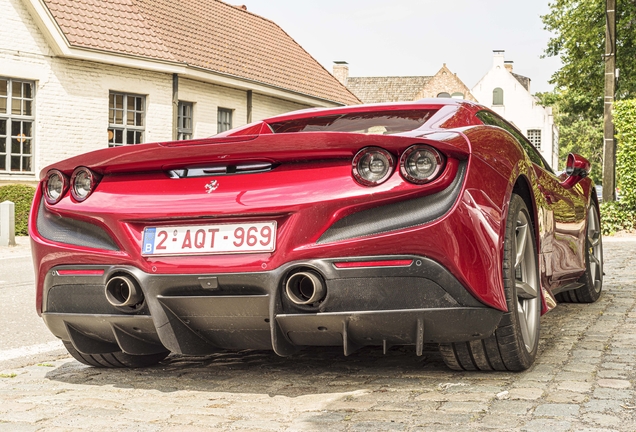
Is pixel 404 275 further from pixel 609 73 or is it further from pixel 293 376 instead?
pixel 609 73

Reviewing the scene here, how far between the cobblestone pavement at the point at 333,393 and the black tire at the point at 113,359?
0.05 m

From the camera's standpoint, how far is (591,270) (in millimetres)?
6727

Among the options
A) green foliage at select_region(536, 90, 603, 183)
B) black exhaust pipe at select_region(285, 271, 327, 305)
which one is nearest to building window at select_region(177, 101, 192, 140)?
black exhaust pipe at select_region(285, 271, 327, 305)

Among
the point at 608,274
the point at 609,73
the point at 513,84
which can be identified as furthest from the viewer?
the point at 513,84

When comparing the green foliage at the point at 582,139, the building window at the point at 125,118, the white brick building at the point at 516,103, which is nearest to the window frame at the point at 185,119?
the building window at the point at 125,118

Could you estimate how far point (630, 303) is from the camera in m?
6.73

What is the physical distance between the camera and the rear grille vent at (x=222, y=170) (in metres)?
3.72

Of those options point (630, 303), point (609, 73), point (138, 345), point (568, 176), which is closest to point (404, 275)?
point (138, 345)

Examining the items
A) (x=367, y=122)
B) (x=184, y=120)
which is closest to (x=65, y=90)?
(x=184, y=120)

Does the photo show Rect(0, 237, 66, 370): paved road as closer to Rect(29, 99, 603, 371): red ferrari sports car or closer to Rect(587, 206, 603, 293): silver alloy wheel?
Rect(29, 99, 603, 371): red ferrari sports car

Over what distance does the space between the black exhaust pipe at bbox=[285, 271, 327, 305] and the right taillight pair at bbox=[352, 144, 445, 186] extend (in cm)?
42

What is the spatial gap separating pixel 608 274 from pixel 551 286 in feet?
14.1

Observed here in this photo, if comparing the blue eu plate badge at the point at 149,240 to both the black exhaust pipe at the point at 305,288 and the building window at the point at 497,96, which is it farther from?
the building window at the point at 497,96

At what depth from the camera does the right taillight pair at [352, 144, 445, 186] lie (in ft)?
11.5
